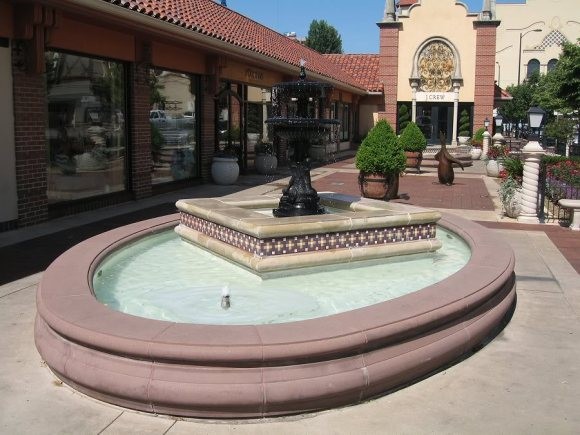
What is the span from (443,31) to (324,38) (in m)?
41.0

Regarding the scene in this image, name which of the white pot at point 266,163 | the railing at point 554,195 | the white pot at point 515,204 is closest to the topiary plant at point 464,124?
the white pot at point 266,163

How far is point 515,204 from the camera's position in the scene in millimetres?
12203

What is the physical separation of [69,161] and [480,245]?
793cm

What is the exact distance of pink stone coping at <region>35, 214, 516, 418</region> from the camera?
3861 millimetres

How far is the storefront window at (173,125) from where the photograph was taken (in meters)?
15.1

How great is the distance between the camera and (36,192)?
35.1ft

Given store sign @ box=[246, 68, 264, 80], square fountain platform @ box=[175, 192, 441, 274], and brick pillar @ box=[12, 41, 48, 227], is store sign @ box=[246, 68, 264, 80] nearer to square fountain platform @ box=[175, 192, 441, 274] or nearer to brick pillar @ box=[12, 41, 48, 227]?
brick pillar @ box=[12, 41, 48, 227]

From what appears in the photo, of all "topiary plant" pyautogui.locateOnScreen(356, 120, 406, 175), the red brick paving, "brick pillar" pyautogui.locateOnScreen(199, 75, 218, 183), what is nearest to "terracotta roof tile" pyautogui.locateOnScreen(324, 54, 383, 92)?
the red brick paving

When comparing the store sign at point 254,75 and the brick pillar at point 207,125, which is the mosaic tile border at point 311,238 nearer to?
the brick pillar at point 207,125

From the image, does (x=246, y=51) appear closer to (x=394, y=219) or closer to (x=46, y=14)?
(x=46, y=14)

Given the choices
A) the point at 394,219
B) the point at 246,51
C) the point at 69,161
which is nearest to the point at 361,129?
the point at 246,51

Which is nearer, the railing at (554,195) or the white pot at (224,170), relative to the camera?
the railing at (554,195)

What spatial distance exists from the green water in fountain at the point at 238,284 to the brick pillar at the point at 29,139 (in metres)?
3.17

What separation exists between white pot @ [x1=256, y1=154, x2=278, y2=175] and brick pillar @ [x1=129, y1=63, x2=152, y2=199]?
7.05 metres
